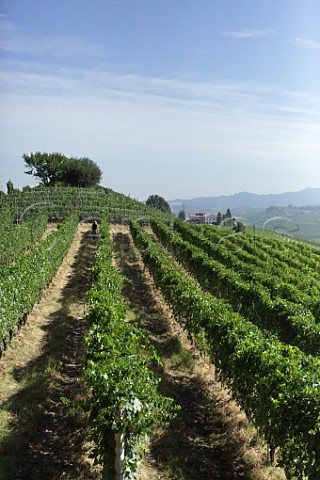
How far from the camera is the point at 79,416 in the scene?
31.3ft

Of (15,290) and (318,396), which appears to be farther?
(15,290)

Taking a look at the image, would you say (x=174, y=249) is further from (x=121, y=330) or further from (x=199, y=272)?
(x=121, y=330)

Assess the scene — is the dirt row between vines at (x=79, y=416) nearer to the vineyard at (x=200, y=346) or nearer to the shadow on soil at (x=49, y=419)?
the shadow on soil at (x=49, y=419)

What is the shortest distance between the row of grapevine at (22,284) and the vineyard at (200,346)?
0.15 ft

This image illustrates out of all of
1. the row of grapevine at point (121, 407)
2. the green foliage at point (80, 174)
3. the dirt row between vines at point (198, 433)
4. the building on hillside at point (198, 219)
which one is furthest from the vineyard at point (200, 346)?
the green foliage at point (80, 174)

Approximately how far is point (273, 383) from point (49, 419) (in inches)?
191

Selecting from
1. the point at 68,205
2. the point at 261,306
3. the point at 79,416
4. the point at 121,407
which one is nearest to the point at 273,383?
the point at 121,407

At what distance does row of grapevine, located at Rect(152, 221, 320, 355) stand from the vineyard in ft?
0.12

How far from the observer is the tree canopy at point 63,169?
74.6 m

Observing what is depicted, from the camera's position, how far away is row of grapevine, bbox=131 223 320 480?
680 cm

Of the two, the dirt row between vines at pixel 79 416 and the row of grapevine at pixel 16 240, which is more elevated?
the row of grapevine at pixel 16 240

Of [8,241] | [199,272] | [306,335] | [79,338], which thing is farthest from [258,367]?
[8,241]

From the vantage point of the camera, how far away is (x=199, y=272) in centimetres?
2162

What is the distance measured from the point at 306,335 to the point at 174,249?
52.0 feet
